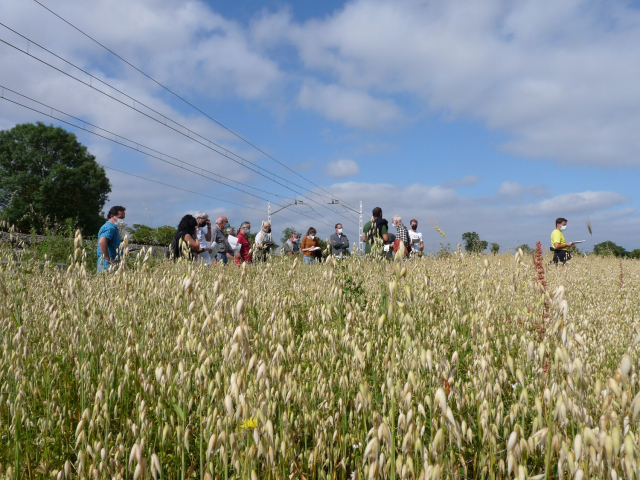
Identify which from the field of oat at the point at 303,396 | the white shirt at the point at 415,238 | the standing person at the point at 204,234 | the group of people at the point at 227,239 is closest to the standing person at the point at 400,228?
the group of people at the point at 227,239

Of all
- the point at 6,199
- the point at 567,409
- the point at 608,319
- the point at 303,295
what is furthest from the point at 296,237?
the point at 6,199

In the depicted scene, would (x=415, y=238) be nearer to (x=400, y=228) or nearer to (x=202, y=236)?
(x=400, y=228)

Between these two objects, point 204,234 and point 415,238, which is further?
point 415,238

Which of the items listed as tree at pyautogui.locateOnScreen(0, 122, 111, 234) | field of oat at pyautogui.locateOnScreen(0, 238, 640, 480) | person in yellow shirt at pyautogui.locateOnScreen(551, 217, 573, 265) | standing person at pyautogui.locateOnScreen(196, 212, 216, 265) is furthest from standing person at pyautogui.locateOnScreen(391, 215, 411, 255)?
tree at pyautogui.locateOnScreen(0, 122, 111, 234)

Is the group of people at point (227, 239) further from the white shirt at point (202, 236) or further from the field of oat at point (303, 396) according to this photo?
the field of oat at point (303, 396)

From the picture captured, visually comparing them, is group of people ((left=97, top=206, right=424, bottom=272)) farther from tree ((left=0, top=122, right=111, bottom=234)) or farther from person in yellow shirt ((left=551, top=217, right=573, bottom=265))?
tree ((left=0, top=122, right=111, bottom=234))

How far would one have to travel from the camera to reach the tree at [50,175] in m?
42.0

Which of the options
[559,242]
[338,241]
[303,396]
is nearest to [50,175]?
[338,241]

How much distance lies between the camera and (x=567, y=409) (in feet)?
4.37

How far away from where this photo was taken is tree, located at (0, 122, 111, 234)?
42.0m

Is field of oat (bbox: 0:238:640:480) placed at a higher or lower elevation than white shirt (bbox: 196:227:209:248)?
lower

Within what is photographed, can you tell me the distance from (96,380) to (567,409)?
227 cm

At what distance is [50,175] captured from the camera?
42.4 m

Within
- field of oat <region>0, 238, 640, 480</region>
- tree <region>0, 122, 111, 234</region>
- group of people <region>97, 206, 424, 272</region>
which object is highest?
tree <region>0, 122, 111, 234</region>
